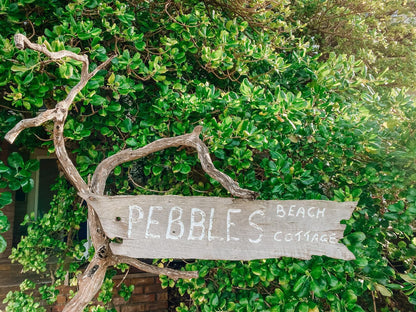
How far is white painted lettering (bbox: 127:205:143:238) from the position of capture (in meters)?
1.45

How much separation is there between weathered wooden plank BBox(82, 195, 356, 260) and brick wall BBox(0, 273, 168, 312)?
2673 millimetres

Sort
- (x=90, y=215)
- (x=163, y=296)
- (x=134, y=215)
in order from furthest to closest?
1. (x=163, y=296)
2. (x=90, y=215)
3. (x=134, y=215)

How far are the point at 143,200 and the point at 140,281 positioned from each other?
2847 millimetres

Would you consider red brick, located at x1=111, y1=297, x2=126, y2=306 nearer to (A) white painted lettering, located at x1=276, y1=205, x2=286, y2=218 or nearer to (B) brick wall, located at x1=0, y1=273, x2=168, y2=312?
(B) brick wall, located at x1=0, y1=273, x2=168, y2=312

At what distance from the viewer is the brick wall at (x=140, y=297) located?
366 cm

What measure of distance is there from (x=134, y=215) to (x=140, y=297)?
291 centimetres

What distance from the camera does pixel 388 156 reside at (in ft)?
6.15

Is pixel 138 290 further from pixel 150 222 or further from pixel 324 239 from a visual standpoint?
pixel 324 239

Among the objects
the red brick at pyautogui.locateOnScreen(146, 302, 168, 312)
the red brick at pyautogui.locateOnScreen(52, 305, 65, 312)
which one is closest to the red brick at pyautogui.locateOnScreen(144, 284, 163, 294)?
the red brick at pyautogui.locateOnScreen(146, 302, 168, 312)

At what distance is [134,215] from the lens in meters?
1.45

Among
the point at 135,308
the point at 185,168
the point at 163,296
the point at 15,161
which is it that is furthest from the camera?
the point at 163,296

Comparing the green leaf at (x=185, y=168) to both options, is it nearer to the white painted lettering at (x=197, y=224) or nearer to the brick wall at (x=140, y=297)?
the white painted lettering at (x=197, y=224)

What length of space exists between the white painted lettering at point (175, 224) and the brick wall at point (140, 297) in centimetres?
271

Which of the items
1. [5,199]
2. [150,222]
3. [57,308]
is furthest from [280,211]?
[57,308]
